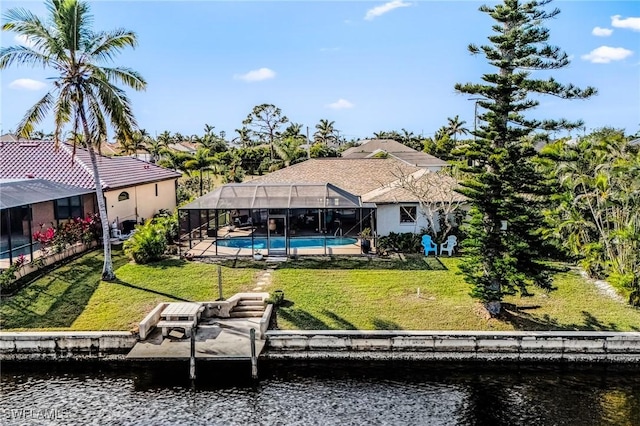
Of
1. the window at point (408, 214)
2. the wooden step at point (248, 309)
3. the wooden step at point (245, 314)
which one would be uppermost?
the window at point (408, 214)

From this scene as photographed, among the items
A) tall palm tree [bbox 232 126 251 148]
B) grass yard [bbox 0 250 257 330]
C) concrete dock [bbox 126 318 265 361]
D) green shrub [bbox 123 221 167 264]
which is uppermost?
tall palm tree [bbox 232 126 251 148]

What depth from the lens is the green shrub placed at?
20125 mm

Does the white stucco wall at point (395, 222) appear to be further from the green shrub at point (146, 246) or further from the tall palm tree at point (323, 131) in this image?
the tall palm tree at point (323, 131)

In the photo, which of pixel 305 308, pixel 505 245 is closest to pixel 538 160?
pixel 505 245

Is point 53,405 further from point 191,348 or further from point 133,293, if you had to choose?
point 133,293

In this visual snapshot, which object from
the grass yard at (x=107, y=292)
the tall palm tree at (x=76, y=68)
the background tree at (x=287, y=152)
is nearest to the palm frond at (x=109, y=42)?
the tall palm tree at (x=76, y=68)

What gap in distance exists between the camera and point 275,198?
2219 cm

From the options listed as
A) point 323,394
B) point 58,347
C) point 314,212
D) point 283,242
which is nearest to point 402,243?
point 283,242

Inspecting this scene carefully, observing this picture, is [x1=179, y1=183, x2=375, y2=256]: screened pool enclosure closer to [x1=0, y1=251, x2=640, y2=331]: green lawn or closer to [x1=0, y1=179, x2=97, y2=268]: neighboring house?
[x1=0, y1=251, x2=640, y2=331]: green lawn

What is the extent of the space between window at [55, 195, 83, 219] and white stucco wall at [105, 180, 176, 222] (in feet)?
4.24

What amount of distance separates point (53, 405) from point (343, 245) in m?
14.0

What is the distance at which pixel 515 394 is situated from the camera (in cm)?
1208

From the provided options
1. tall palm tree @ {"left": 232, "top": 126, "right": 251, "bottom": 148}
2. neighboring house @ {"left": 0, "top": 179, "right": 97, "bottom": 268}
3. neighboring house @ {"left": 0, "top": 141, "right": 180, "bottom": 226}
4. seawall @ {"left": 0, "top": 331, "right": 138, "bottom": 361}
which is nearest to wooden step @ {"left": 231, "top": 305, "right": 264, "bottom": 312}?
seawall @ {"left": 0, "top": 331, "right": 138, "bottom": 361}

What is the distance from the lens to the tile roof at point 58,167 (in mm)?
24203
